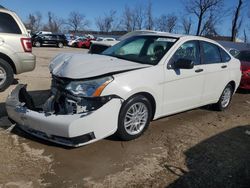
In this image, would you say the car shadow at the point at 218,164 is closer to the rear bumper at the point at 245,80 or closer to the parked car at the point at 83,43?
the rear bumper at the point at 245,80

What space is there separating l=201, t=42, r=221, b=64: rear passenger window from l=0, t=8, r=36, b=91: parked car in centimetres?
434

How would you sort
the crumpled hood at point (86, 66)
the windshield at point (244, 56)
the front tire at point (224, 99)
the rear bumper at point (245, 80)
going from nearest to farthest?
the crumpled hood at point (86, 66) < the front tire at point (224, 99) < the rear bumper at point (245, 80) < the windshield at point (244, 56)

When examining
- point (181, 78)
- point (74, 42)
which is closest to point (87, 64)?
point (181, 78)

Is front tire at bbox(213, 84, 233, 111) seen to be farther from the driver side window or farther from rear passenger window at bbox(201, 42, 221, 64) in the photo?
the driver side window

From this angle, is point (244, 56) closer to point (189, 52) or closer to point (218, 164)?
point (189, 52)

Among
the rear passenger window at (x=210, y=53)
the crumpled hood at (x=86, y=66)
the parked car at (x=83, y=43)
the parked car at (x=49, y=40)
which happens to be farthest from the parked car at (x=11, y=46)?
the parked car at (x=83, y=43)

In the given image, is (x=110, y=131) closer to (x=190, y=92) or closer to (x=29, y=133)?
(x=29, y=133)

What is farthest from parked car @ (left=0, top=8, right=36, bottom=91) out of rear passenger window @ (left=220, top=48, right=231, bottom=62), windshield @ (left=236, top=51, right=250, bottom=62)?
windshield @ (left=236, top=51, right=250, bottom=62)

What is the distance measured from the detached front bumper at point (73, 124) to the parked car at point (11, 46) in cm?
366

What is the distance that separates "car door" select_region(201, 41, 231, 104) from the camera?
609 cm

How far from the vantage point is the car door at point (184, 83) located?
524 centimetres

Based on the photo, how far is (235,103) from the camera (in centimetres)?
824

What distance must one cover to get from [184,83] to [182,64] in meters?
0.40

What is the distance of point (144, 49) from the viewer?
5.61 meters
